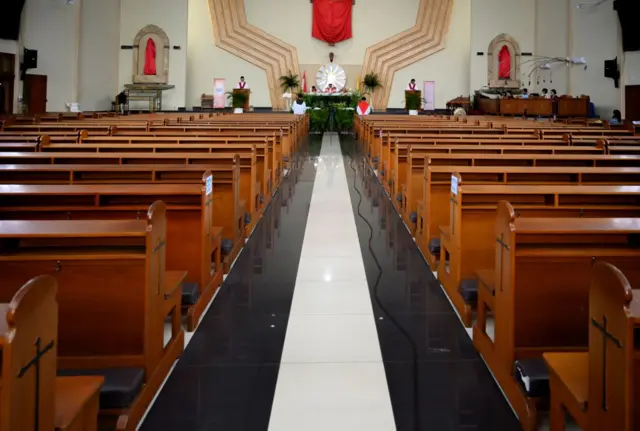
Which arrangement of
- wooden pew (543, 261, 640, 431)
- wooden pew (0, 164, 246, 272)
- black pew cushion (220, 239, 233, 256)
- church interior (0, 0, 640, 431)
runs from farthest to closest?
black pew cushion (220, 239, 233, 256)
wooden pew (0, 164, 246, 272)
church interior (0, 0, 640, 431)
wooden pew (543, 261, 640, 431)

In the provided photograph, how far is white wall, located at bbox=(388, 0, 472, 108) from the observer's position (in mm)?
19922

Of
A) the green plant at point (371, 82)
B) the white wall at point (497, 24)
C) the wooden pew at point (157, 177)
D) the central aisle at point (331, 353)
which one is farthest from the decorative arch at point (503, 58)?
the wooden pew at point (157, 177)

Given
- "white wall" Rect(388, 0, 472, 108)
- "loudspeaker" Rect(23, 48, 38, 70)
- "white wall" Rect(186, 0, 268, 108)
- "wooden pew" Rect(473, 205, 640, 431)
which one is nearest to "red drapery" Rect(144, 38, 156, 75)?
"white wall" Rect(186, 0, 268, 108)

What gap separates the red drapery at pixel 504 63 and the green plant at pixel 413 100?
3.00m

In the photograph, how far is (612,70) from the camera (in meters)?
14.3

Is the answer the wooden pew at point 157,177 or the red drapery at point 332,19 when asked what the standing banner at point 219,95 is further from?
the wooden pew at point 157,177

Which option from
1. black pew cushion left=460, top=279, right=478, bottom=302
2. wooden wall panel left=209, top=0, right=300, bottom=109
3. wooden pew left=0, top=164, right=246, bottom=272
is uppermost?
wooden wall panel left=209, top=0, right=300, bottom=109

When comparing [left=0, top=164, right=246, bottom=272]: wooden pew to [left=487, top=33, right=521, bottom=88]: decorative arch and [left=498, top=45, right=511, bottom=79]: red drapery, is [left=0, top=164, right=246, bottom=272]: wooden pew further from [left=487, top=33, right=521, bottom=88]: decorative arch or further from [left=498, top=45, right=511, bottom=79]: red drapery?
[left=498, top=45, right=511, bottom=79]: red drapery

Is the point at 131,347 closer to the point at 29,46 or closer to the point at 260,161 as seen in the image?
the point at 260,161

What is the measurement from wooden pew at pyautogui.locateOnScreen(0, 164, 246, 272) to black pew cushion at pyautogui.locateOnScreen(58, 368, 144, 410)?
3.91ft

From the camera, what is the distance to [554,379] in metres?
1.53

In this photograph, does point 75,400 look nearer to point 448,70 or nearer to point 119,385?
point 119,385

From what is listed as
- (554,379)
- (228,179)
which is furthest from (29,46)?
(554,379)

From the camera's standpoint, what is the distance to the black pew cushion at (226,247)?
3385 millimetres
